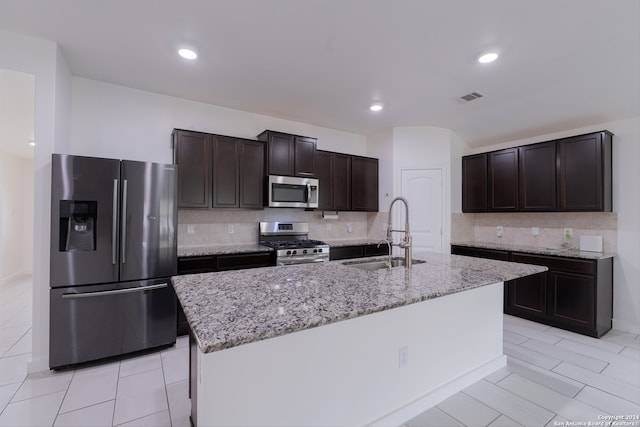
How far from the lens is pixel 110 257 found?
2531 millimetres

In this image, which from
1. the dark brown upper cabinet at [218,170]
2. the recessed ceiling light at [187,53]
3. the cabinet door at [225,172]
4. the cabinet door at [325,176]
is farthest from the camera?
the cabinet door at [325,176]

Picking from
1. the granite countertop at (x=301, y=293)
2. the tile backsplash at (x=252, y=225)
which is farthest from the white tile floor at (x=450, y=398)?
the tile backsplash at (x=252, y=225)

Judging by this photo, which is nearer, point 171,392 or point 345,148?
point 171,392

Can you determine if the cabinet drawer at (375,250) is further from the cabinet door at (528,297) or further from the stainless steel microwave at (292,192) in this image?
the cabinet door at (528,297)

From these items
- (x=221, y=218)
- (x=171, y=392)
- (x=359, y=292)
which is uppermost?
(x=221, y=218)

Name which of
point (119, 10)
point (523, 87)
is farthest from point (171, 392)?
point (523, 87)

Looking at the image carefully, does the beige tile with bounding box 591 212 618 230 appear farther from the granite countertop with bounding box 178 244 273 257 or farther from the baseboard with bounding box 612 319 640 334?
the granite countertop with bounding box 178 244 273 257

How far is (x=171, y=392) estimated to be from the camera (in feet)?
7.02

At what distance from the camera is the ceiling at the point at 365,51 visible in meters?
1.98

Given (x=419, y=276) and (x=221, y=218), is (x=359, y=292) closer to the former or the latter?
(x=419, y=276)

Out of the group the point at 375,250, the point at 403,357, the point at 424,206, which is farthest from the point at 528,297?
the point at 403,357

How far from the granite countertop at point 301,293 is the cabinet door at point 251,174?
1686 mm

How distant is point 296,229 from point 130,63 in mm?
2625

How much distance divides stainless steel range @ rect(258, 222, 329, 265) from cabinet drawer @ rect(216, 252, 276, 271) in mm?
125
